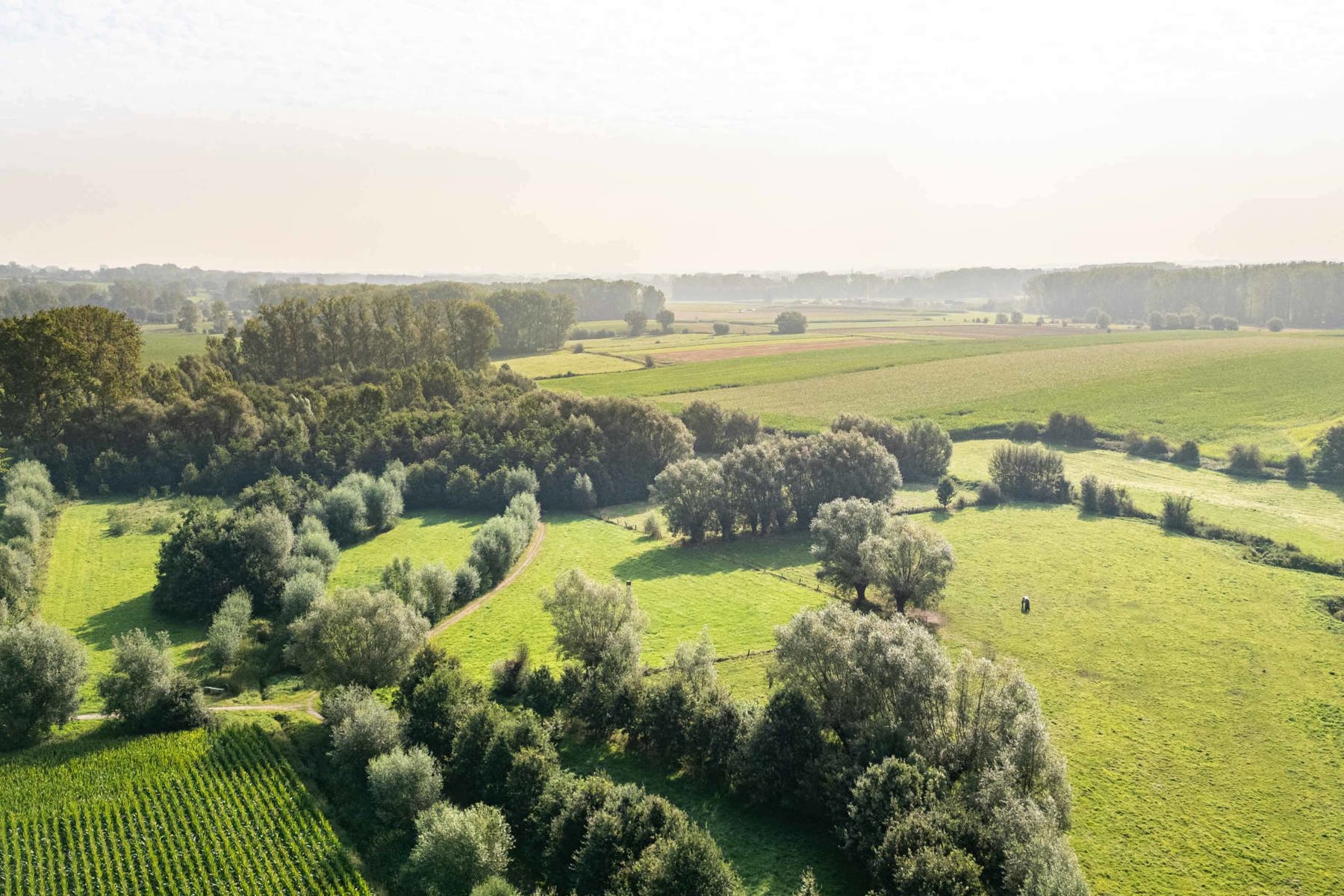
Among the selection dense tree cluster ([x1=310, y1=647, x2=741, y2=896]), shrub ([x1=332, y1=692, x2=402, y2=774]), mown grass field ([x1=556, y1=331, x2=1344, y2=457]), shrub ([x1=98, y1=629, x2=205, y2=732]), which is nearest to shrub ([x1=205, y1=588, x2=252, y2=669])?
shrub ([x1=98, y1=629, x2=205, y2=732])

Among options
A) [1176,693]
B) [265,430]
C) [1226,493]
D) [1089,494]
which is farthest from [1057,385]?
[265,430]

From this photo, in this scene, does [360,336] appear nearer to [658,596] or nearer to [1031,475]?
[658,596]

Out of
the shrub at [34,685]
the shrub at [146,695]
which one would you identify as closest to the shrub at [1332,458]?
the shrub at [146,695]

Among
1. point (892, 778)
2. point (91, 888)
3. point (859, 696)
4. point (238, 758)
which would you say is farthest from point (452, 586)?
point (892, 778)

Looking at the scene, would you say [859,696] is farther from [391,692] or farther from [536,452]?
[536,452]

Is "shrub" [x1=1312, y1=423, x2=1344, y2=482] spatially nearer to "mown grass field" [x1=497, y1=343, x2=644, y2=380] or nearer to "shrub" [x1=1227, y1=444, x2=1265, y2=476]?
"shrub" [x1=1227, y1=444, x2=1265, y2=476]
